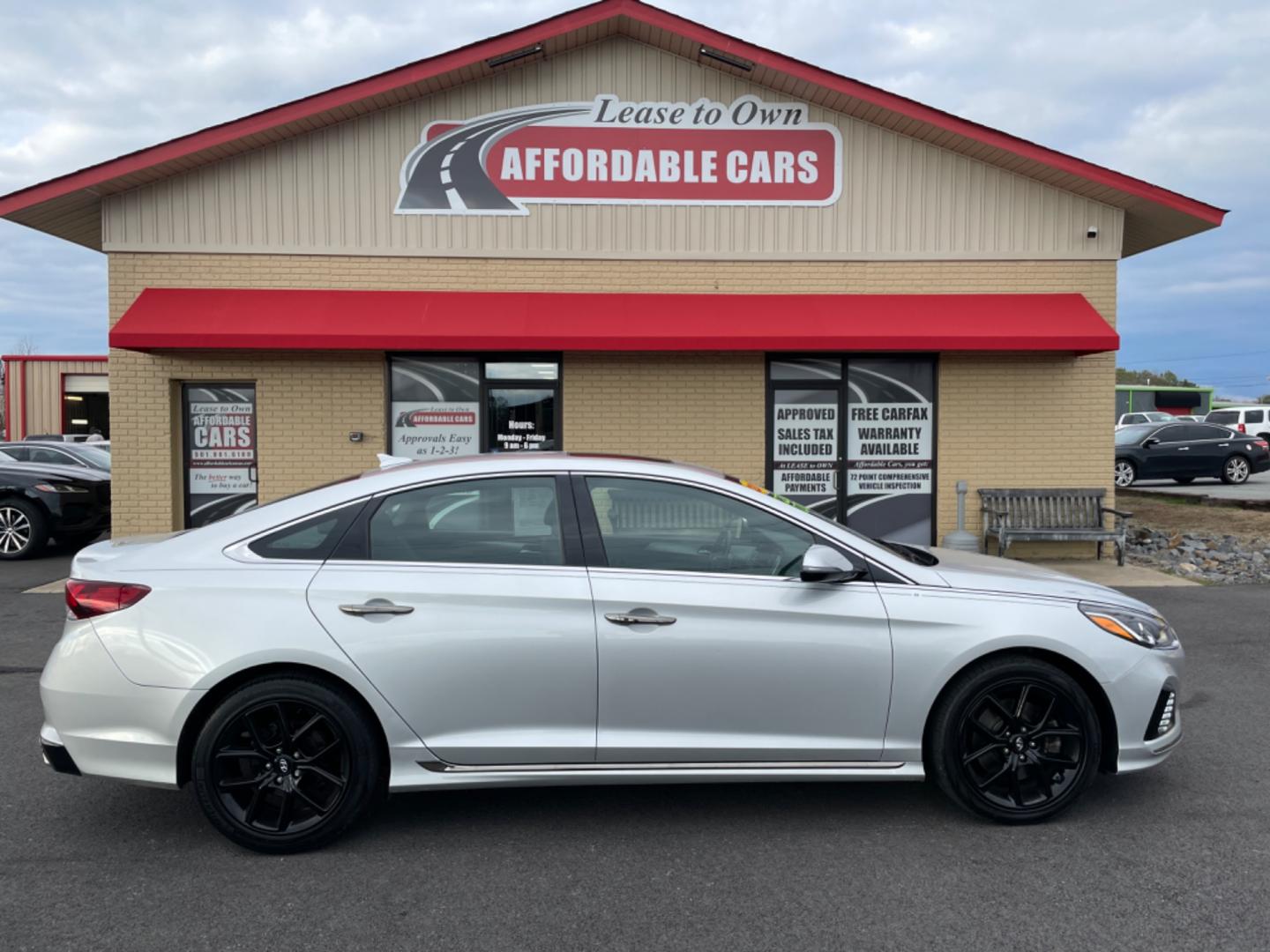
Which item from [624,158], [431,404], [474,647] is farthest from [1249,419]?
[474,647]

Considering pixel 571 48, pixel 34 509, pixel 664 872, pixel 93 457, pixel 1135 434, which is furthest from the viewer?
pixel 1135 434

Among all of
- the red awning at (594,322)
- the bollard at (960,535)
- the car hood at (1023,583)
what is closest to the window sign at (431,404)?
the red awning at (594,322)

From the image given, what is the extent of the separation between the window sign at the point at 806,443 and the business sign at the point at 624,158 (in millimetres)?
2274

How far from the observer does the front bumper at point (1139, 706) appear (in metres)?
3.92

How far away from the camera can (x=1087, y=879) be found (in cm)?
348

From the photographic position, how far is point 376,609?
370cm

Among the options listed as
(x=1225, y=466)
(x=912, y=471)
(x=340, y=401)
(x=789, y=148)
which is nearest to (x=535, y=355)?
(x=340, y=401)

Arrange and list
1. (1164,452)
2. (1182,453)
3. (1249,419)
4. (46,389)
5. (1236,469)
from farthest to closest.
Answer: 1. (46,389)
2. (1249,419)
3. (1236,469)
4. (1182,453)
5. (1164,452)

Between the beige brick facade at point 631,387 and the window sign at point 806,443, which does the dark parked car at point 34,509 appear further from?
the window sign at point 806,443

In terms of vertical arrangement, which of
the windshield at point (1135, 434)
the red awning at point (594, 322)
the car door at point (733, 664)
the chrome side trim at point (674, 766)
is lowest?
the chrome side trim at point (674, 766)

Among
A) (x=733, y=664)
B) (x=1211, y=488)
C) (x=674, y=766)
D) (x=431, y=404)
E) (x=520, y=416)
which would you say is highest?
(x=431, y=404)

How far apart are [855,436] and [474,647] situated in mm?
8283

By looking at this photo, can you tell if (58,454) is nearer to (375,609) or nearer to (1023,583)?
(375,609)

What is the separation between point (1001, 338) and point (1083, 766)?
7123 millimetres
